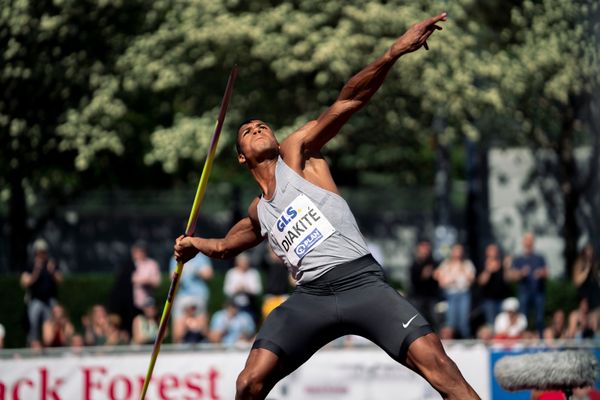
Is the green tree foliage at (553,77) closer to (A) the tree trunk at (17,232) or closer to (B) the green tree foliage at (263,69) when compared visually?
(B) the green tree foliage at (263,69)

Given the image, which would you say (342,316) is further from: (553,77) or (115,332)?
(553,77)

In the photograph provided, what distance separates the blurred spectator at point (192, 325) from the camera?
48.4 feet

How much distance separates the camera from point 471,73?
717 inches

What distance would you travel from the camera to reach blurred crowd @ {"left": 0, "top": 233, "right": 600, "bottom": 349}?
15148 millimetres

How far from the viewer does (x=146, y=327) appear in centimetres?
1541

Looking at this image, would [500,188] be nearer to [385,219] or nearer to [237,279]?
[385,219]

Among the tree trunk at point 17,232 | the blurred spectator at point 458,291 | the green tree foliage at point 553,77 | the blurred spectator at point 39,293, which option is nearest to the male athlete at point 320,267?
the blurred spectator at point 458,291

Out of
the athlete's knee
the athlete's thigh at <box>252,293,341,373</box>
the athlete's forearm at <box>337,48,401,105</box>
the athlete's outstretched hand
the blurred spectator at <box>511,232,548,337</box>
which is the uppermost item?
the athlete's outstretched hand

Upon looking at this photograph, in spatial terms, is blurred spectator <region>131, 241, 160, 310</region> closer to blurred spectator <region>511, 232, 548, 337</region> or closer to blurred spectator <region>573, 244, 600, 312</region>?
blurred spectator <region>511, 232, 548, 337</region>

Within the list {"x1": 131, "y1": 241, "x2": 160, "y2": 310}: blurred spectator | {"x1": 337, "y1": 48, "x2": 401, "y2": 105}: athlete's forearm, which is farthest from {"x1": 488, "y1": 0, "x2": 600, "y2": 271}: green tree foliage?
{"x1": 337, "y1": 48, "x2": 401, "y2": 105}: athlete's forearm

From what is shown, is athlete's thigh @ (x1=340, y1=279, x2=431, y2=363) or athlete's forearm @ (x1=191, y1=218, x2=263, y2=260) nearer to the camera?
athlete's thigh @ (x1=340, y1=279, x2=431, y2=363)

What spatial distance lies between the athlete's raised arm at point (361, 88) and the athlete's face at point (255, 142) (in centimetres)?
15

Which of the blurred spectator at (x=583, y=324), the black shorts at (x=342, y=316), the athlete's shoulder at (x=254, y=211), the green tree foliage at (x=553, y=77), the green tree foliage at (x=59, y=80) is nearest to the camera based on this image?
the black shorts at (x=342, y=316)

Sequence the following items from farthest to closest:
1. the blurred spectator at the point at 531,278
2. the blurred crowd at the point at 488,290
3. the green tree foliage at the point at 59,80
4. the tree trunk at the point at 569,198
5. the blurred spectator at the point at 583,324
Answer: the tree trunk at the point at 569,198, the green tree foliage at the point at 59,80, the blurred spectator at the point at 531,278, the blurred crowd at the point at 488,290, the blurred spectator at the point at 583,324
